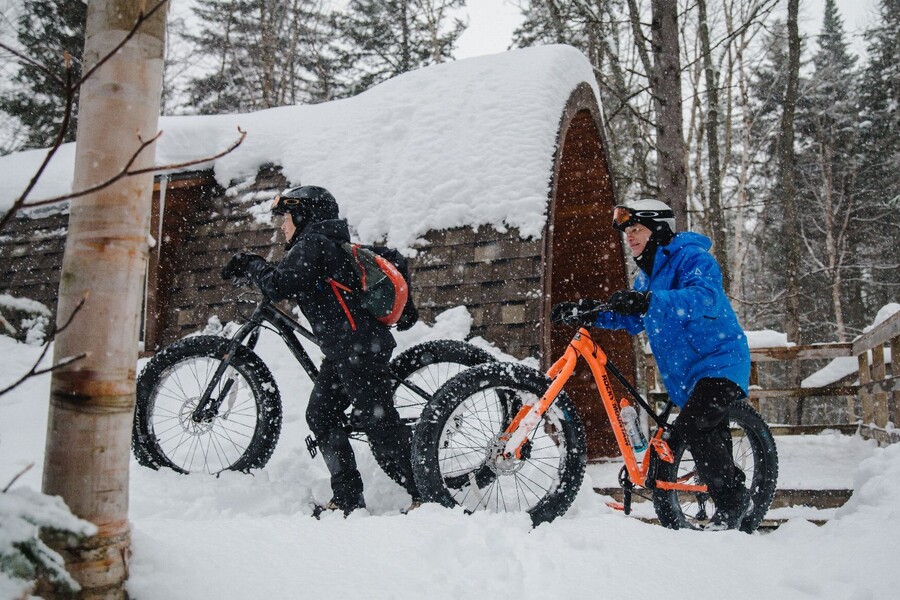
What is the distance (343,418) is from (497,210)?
2659 mm

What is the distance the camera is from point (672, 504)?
319cm

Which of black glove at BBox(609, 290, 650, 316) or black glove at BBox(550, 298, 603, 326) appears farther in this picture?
black glove at BBox(550, 298, 603, 326)

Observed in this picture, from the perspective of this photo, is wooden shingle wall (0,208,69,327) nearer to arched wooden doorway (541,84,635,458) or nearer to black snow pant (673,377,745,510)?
arched wooden doorway (541,84,635,458)

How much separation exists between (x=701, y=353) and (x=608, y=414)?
1.86 feet

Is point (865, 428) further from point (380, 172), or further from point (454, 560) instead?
point (454, 560)

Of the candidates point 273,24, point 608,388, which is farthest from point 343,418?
point 273,24

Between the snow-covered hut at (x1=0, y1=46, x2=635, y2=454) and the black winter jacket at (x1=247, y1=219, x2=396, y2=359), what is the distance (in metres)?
2.00

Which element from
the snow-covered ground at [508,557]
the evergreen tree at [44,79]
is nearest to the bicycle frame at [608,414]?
the snow-covered ground at [508,557]

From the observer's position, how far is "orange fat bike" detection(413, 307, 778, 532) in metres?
2.86

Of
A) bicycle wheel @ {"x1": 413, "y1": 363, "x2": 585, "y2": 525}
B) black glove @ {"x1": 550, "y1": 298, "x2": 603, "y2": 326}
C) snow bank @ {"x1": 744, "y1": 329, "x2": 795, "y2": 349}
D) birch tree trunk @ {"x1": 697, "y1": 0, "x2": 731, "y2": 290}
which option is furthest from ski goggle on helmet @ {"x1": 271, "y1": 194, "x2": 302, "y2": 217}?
birch tree trunk @ {"x1": 697, "y1": 0, "x2": 731, "y2": 290}

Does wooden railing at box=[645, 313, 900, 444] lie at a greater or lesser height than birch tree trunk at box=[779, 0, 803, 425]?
lesser

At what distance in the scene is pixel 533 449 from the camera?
126 inches

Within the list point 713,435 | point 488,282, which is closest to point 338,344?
point 713,435

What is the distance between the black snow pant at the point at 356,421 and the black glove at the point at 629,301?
4.25ft
